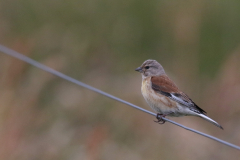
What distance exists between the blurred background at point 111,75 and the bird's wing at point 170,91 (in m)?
0.78

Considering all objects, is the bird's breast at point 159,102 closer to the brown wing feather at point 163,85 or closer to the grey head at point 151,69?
the brown wing feather at point 163,85

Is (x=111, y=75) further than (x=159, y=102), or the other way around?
(x=111, y=75)

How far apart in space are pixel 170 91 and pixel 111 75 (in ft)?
5.85

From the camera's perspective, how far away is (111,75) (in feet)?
20.1

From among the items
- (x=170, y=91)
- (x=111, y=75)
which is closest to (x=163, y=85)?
(x=170, y=91)

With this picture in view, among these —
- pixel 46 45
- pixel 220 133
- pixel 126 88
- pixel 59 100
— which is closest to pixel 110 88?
pixel 126 88

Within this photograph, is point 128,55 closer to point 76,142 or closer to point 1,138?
point 76,142

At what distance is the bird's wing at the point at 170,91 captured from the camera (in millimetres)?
4278

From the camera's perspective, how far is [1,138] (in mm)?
4492

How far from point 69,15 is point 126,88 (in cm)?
195

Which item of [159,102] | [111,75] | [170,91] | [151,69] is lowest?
[159,102]

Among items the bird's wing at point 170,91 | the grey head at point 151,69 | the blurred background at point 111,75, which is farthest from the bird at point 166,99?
the blurred background at point 111,75

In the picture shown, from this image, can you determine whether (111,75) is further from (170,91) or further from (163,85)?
(170,91)

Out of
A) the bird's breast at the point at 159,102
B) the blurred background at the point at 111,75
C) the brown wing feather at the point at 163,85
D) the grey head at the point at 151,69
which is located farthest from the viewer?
the grey head at the point at 151,69
